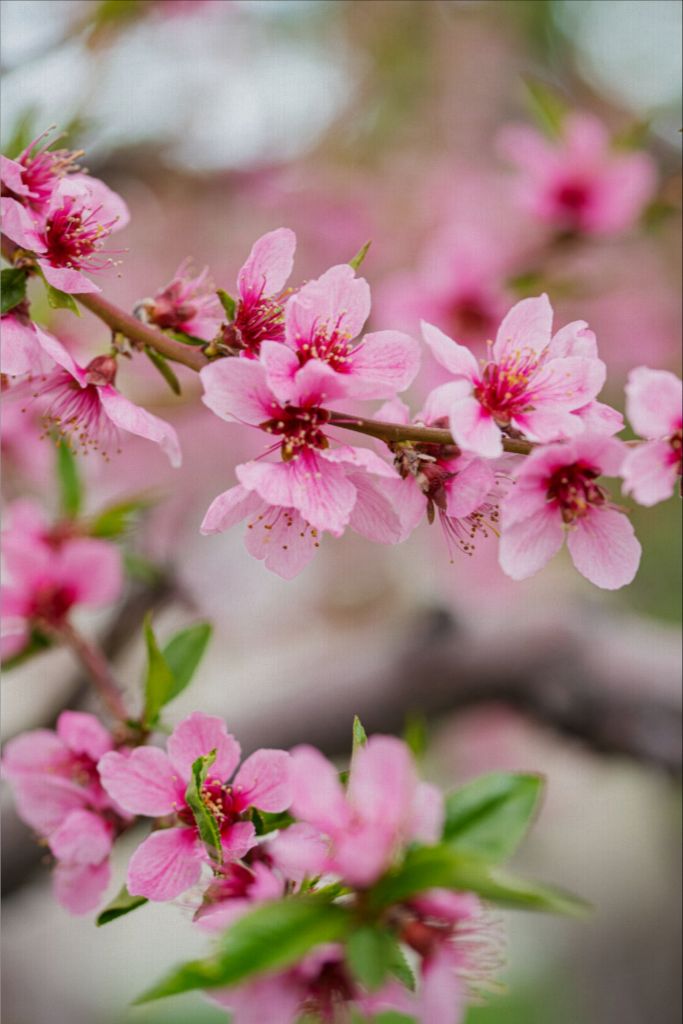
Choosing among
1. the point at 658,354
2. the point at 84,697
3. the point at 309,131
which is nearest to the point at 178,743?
the point at 84,697

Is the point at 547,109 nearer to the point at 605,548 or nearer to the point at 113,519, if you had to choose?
the point at 113,519

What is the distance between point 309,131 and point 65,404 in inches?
58.7

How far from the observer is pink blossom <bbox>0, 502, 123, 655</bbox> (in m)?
0.69

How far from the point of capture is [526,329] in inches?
17.9

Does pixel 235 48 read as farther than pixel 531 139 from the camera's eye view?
Yes

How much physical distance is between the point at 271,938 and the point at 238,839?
11 cm

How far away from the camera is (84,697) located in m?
1.04

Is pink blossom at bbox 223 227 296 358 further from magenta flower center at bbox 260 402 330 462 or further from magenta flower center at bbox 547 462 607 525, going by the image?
magenta flower center at bbox 547 462 607 525

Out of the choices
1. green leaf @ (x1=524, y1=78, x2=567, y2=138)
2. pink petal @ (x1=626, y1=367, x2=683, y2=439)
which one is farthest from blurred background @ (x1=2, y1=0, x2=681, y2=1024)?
pink petal @ (x1=626, y1=367, x2=683, y2=439)

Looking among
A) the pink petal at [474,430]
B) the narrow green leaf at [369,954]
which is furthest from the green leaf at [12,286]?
the narrow green leaf at [369,954]

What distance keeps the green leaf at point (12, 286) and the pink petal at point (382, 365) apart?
0.54ft

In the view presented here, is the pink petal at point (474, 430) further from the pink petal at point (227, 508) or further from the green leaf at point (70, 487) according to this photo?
the green leaf at point (70, 487)

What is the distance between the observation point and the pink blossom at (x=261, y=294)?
1.50 ft

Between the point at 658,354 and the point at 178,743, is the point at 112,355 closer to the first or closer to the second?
the point at 178,743
